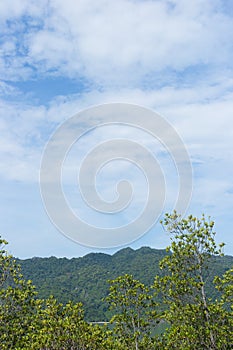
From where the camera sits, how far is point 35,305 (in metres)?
19.1

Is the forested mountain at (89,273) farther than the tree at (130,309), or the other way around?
the forested mountain at (89,273)

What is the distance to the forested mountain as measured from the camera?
4705 inches

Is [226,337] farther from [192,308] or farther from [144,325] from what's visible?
[144,325]

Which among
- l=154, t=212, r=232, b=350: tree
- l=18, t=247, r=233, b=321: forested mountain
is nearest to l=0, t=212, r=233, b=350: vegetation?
l=154, t=212, r=232, b=350: tree

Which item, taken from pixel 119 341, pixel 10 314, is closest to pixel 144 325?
pixel 119 341

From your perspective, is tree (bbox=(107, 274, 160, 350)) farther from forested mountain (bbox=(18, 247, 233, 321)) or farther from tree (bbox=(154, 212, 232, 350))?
forested mountain (bbox=(18, 247, 233, 321))

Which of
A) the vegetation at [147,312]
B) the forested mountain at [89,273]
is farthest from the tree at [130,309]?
the forested mountain at [89,273]

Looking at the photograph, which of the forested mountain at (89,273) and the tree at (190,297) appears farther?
the forested mountain at (89,273)

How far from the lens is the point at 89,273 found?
6319 inches

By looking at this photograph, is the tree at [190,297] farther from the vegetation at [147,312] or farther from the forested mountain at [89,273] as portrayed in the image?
the forested mountain at [89,273]

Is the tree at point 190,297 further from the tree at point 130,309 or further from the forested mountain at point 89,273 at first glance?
the forested mountain at point 89,273

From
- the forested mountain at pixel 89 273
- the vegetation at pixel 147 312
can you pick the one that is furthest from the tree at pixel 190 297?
the forested mountain at pixel 89 273

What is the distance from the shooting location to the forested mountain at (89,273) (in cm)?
11950

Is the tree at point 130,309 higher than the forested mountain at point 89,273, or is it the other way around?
the forested mountain at point 89,273
